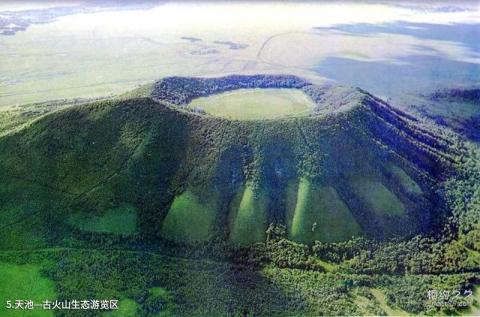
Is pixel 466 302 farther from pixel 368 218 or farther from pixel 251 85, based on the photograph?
pixel 251 85

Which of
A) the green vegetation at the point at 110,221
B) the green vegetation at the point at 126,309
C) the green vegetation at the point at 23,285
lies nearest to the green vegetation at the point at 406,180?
the green vegetation at the point at 110,221

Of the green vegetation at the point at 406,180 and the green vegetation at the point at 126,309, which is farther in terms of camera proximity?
the green vegetation at the point at 406,180

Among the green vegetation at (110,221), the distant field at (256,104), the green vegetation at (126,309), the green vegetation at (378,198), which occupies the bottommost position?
the green vegetation at (126,309)

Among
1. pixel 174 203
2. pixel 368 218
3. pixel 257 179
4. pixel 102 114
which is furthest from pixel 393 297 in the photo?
pixel 102 114

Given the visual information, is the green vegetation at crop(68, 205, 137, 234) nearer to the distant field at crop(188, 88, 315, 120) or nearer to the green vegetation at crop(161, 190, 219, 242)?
the green vegetation at crop(161, 190, 219, 242)

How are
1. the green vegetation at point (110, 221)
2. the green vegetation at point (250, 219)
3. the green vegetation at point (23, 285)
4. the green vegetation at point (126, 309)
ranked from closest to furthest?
the green vegetation at point (126, 309) → the green vegetation at point (23, 285) → the green vegetation at point (250, 219) → the green vegetation at point (110, 221)

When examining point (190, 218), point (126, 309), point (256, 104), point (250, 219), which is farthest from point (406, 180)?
point (126, 309)

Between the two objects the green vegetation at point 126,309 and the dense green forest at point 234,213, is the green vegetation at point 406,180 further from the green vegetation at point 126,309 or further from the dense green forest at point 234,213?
the green vegetation at point 126,309

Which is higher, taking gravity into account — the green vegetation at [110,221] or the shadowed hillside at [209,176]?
the shadowed hillside at [209,176]
